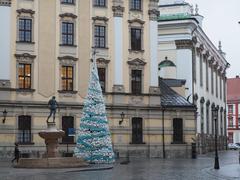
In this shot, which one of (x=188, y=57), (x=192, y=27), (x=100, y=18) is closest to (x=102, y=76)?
(x=100, y=18)

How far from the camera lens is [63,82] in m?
50.1

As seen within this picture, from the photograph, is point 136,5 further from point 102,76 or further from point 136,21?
point 102,76

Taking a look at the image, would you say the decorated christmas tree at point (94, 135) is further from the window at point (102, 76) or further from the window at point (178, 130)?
the window at point (178, 130)

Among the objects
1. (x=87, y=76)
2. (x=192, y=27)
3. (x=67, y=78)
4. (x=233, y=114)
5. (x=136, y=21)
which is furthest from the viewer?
(x=233, y=114)

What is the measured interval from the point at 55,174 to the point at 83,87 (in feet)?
68.7

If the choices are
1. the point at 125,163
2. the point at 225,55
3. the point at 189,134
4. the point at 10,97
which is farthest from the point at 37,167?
the point at 225,55

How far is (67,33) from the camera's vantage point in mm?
50594

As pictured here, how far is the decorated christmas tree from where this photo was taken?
1591 inches

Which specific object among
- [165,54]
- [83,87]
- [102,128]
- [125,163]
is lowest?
[125,163]

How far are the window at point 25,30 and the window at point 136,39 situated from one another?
9.36 m

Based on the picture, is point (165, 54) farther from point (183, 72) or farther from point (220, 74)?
point (220, 74)

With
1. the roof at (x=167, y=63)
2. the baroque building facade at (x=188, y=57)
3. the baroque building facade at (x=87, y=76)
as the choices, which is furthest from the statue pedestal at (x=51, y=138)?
the roof at (x=167, y=63)

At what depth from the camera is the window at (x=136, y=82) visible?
5238 cm

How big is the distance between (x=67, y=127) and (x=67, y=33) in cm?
809
